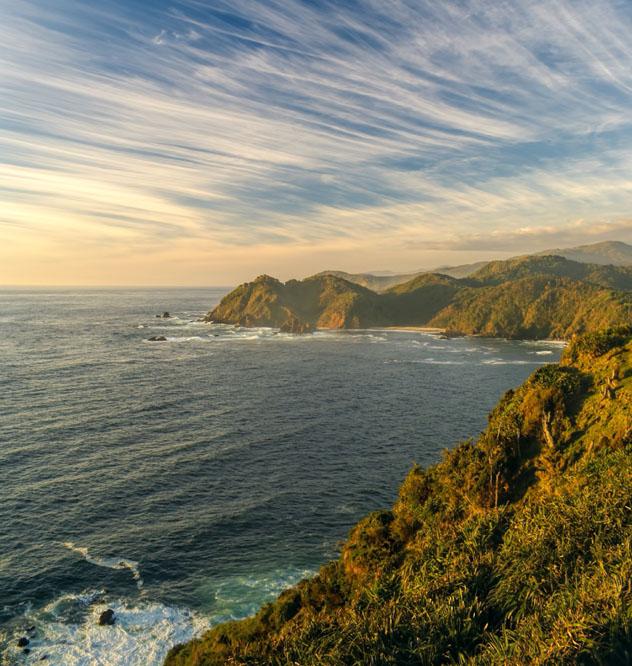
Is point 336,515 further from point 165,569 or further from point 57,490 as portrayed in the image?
point 57,490

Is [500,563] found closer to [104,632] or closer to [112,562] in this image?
[104,632]

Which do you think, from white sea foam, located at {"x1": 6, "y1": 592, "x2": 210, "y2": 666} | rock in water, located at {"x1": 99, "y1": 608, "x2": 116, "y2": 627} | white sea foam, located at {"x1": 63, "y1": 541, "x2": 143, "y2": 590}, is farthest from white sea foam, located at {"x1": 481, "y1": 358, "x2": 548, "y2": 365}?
rock in water, located at {"x1": 99, "y1": 608, "x2": 116, "y2": 627}

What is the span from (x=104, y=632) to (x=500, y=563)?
3627 centimetres

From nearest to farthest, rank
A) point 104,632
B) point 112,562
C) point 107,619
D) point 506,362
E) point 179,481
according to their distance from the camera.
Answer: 1. point 104,632
2. point 107,619
3. point 112,562
4. point 179,481
5. point 506,362

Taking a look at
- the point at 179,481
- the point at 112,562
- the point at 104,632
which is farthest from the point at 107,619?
the point at 179,481

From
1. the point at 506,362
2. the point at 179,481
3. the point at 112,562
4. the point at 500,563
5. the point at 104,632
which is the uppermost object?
the point at 500,563

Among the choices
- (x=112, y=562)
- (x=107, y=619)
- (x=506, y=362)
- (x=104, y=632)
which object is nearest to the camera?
(x=104, y=632)

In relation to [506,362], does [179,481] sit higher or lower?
lower

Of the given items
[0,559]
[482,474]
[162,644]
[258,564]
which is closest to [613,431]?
[482,474]

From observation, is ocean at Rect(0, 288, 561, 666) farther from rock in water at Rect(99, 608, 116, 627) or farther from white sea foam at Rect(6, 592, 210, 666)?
rock in water at Rect(99, 608, 116, 627)

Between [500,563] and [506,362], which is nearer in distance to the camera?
[500,563]

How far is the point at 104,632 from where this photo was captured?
4106cm

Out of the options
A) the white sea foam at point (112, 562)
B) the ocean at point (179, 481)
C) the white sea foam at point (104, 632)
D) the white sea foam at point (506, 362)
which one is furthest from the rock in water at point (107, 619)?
the white sea foam at point (506, 362)

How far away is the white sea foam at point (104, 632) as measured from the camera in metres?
38.6
